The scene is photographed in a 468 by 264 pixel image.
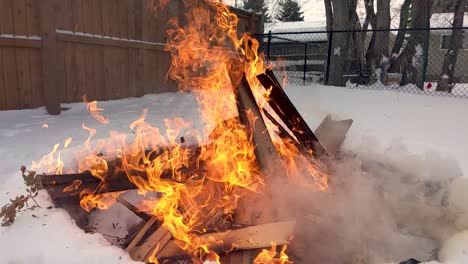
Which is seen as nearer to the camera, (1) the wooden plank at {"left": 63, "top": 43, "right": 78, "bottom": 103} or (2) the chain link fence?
(1) the wooden plank at {"left": 63, "top": 43, "right": 78, "bottom": 103}

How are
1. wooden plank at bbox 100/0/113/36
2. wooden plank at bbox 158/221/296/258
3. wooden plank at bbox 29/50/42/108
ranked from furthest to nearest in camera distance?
wooden plank at bbox 100/0/113/36 → wooden plank at bbox 29/50/42/108 → wooden plank at bbox 158/221/296/258

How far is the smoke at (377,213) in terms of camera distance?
3.34 meters

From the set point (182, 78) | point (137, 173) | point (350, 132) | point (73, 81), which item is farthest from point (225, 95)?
point (182, 78)

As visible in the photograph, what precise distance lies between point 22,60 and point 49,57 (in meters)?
0.42

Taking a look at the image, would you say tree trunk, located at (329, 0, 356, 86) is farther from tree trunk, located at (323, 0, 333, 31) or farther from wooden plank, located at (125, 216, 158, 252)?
wooden plank, located at (125, 216, 158, 252)

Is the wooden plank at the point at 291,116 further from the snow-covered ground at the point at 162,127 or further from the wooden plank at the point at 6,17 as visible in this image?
the wooden plank at the point at 6,17

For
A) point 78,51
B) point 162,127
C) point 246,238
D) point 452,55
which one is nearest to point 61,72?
point 78,51

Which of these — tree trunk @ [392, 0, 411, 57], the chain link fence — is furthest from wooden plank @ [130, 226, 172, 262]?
tree trunk @ [392, 0, 411, 57]

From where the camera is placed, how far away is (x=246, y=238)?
3074 millimetres

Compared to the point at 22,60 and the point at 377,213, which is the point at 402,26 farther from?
the point at 377,213

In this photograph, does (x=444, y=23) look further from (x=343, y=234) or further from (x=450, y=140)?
(x=343, y=234)

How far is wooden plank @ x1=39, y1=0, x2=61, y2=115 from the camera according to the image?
253 inches

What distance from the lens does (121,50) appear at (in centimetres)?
826

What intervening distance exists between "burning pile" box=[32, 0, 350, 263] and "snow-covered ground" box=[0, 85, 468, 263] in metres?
0.48
